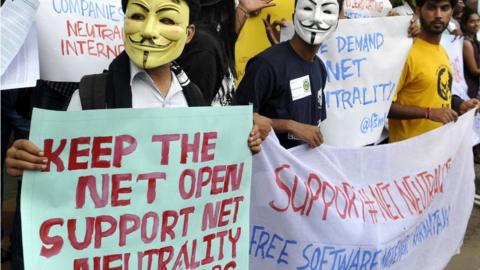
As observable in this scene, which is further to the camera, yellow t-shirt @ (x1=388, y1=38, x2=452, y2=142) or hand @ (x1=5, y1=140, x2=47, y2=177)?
yellow t-shirt @ (x1=388, y1=38, x2=452, y2=142)

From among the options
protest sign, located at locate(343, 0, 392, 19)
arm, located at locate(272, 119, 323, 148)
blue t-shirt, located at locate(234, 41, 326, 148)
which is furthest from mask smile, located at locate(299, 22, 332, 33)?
protest sign, located at locate(343, 0, 392, 19)

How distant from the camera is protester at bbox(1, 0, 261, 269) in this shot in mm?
2068

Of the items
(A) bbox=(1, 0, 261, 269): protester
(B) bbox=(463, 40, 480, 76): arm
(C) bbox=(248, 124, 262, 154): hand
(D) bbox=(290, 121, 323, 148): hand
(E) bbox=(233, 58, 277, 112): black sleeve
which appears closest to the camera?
(A) bbox=(1, 0, 261, 269): protester

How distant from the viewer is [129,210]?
202 centimetres

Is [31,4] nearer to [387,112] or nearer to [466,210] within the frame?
[387,112]

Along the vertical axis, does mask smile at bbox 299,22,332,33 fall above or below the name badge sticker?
above

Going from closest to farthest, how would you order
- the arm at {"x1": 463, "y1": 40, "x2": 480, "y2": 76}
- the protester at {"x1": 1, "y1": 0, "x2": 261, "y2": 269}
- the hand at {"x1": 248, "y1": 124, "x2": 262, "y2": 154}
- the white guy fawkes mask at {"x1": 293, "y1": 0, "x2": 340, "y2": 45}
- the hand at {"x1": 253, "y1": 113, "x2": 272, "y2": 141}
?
the protester at {"x1": 1, "y1": 0, "x2": 261, "y2": 269} < the hand at {"x1": 248, "y1": 124, "x2": 262, "y2": 154} < the hand at {"x1": 253, "y1": 113, "x2": 272, "y2": 141} < the white guy fawkes mask at {"x1": 293, "y1": 0, "x2": 340, "y2": 45} < the arm at {"x1": 463, "y1": 40, "x2": 480, "y2": 76}

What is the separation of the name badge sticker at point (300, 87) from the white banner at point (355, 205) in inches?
11.2

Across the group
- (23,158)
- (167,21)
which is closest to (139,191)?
(23,158)

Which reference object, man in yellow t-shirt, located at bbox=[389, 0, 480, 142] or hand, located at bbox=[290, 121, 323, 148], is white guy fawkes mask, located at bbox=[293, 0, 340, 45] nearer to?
hand, located at bbox=[290, 121, 323, 148]

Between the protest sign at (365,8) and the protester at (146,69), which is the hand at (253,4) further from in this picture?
the protester at (146,69)

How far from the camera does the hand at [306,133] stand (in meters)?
2.83

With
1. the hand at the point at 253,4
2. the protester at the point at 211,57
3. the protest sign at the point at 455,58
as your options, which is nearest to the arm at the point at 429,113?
the hand at the point at 253,4

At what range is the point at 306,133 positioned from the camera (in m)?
2.84
